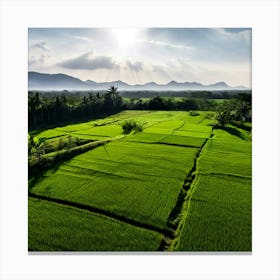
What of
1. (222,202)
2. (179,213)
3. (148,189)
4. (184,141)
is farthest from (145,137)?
(222,202)

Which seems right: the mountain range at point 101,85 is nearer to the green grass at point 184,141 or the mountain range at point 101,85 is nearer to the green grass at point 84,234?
the green grass at point 184,141

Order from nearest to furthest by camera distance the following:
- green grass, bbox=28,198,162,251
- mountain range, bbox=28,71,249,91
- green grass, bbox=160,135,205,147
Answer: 1. green grass, bbox=28,198,162,251
2. mountain range, bbox=28,71,249,91
3. green grass, bbox=160,135,205,147

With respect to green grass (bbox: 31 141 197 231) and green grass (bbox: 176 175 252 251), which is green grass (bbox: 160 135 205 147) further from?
green grass (bbox: 176 175 252 251)

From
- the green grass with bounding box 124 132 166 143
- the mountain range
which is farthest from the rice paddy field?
the mountain range

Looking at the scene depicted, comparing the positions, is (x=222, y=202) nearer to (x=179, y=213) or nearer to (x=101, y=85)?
(x=179, y=213)
